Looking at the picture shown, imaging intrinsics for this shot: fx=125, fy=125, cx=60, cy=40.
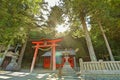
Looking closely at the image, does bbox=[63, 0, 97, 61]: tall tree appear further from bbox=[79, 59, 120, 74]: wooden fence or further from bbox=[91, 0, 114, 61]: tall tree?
bbox=[79, 59, 120, 74]: wooden fence

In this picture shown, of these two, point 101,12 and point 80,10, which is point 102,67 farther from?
point 80,10

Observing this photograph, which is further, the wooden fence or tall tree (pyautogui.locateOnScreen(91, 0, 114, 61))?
tall tree (pyautogui.locateOnScreen(91, 0, 114, 61))

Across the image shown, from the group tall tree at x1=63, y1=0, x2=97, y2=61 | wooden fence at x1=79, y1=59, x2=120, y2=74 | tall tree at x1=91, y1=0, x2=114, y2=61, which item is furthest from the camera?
tall tree at x1=63, y1=0, x2=97, y2=61

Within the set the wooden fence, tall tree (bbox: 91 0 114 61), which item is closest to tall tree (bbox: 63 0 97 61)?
tall tree (bbox: 91 0 114 61)

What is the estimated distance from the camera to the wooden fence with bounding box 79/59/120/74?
8101 millimetres

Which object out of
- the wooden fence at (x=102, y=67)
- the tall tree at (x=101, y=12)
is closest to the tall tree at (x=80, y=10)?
the tall tree at (x=101, y=12)

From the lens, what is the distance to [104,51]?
18531 millimetres

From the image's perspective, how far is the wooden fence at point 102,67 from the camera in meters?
8.10

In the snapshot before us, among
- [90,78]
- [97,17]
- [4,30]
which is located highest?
[97,17]

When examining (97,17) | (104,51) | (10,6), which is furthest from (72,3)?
(104,51)

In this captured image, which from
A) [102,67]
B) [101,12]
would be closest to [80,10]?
[101,12]

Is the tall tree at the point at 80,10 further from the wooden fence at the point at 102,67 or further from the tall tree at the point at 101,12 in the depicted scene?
the wooden fence at the point at 102,67

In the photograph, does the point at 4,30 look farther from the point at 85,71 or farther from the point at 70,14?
the point at 70,14

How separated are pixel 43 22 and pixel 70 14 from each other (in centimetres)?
615
